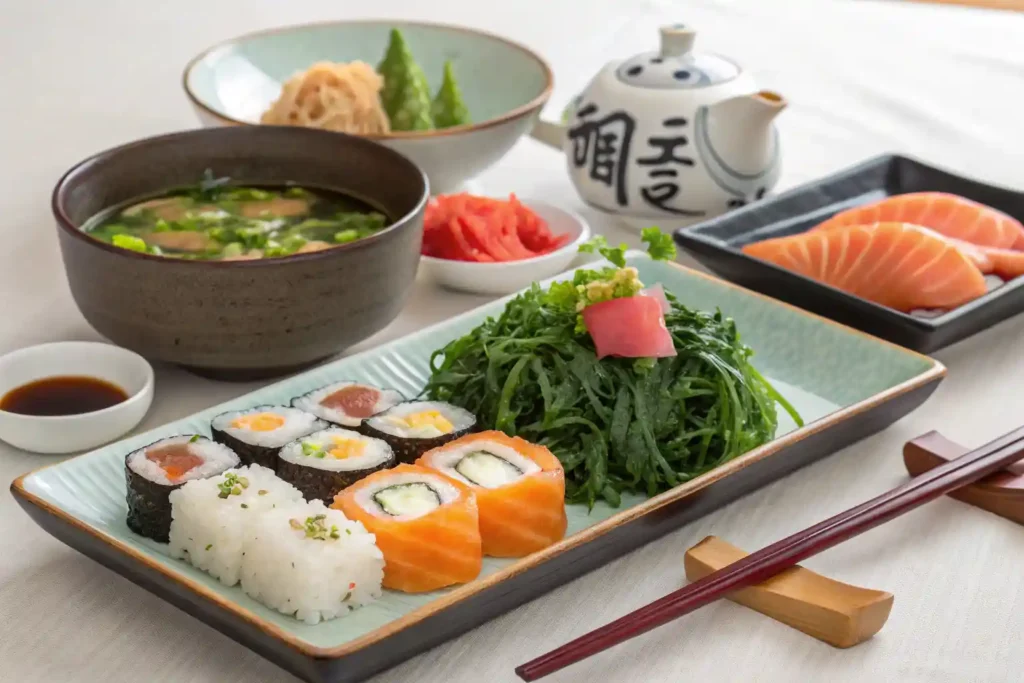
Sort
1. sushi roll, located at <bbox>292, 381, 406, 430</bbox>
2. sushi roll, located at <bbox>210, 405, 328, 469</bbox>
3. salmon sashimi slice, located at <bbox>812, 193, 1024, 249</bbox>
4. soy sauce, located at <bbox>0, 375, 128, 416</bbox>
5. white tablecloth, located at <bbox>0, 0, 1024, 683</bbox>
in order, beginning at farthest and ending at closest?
salmon sashimi slice, located at <bbox>812, 193, 1024, 249</bbox> → soy sauce, located at <bbox>0, 375, 128, 416</bbox> → sushi roll, located at <bbox>292, 381, 406, 430</bbox> → sushi roll, located at <bbox>210, 405, 328, 469</bbox> → white tablecloth, located at <bbox>0, 0, 1024, 683</bbox>

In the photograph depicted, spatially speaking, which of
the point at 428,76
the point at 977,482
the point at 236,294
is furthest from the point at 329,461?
the point at 428,76

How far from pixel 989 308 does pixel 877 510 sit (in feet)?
2.49

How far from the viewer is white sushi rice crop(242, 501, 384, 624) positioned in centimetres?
143

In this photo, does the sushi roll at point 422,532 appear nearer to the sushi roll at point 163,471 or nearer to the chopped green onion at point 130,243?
the sushi roll at point 163,471

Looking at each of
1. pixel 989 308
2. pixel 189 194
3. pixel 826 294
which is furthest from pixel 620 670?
pixel 189 194

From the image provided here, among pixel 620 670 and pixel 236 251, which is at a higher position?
pixel 236 251

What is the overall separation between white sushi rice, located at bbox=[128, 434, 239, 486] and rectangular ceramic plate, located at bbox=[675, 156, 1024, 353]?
3.51ft

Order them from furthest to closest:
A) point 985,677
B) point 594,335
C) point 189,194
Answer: point 189,194
point 594,335
point 985,677

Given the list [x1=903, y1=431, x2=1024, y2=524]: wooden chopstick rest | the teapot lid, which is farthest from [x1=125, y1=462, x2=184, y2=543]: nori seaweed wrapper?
the teapot lid

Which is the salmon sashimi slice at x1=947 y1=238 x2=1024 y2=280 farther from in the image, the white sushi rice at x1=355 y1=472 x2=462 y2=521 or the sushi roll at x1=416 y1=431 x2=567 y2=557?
the white sushi rice at x1=355 y1=472 x2=462 y2=521

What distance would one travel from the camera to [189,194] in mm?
2387

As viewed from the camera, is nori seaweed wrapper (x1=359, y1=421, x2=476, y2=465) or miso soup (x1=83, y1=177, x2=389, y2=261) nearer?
nori seaweed wrapper (x1=359, y1=421, x2=476, y2=465)

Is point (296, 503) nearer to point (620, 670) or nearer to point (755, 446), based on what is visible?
point (620, 670)

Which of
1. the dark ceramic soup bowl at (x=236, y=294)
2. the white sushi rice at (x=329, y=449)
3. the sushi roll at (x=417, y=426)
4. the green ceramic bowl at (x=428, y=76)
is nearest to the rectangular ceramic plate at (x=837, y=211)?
the green ceramic bowl at (x=428, y=76)
